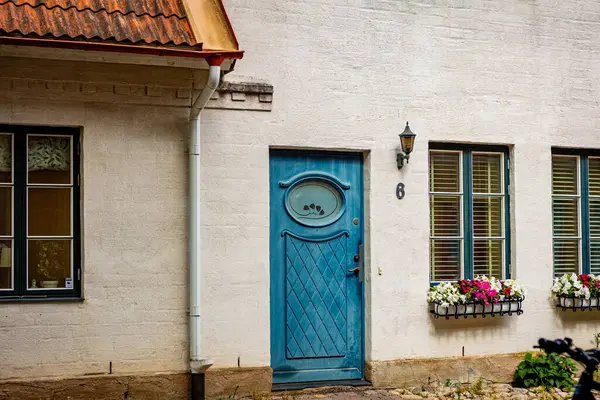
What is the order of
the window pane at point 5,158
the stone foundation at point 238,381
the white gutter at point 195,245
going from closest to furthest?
the window pane at point 5,158 → the white gutter at point 195,245 → the stone foundation at point 238,381

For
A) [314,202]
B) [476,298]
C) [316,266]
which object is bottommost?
[476,298]

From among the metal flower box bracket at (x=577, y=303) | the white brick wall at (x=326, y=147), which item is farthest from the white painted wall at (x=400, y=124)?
the metal flower box bracket at (x=577, y=303)

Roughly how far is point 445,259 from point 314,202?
1.62 metres

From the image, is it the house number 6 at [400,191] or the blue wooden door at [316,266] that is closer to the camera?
the blue wooden door at [316,266]

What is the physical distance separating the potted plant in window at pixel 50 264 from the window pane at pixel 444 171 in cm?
390

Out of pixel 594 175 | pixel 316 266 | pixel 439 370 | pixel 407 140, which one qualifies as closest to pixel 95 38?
pixel 316 266

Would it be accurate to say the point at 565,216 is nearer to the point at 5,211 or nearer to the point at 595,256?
the point at 595,256

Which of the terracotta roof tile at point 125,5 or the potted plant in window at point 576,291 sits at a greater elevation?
the terracotta roof tile at point 125,5

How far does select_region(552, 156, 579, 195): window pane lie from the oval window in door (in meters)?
2.64

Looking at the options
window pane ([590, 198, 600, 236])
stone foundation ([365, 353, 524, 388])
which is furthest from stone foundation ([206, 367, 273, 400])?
window pane ([590, 198, 600, 236])

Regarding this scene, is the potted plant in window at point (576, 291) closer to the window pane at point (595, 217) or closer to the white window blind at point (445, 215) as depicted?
the window pane at point (595, 217)

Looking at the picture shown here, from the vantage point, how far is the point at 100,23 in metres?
6.82

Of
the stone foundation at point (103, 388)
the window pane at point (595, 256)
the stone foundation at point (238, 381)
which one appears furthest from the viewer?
the window pane at point (595, 256)

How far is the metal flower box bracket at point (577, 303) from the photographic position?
29.4ft
